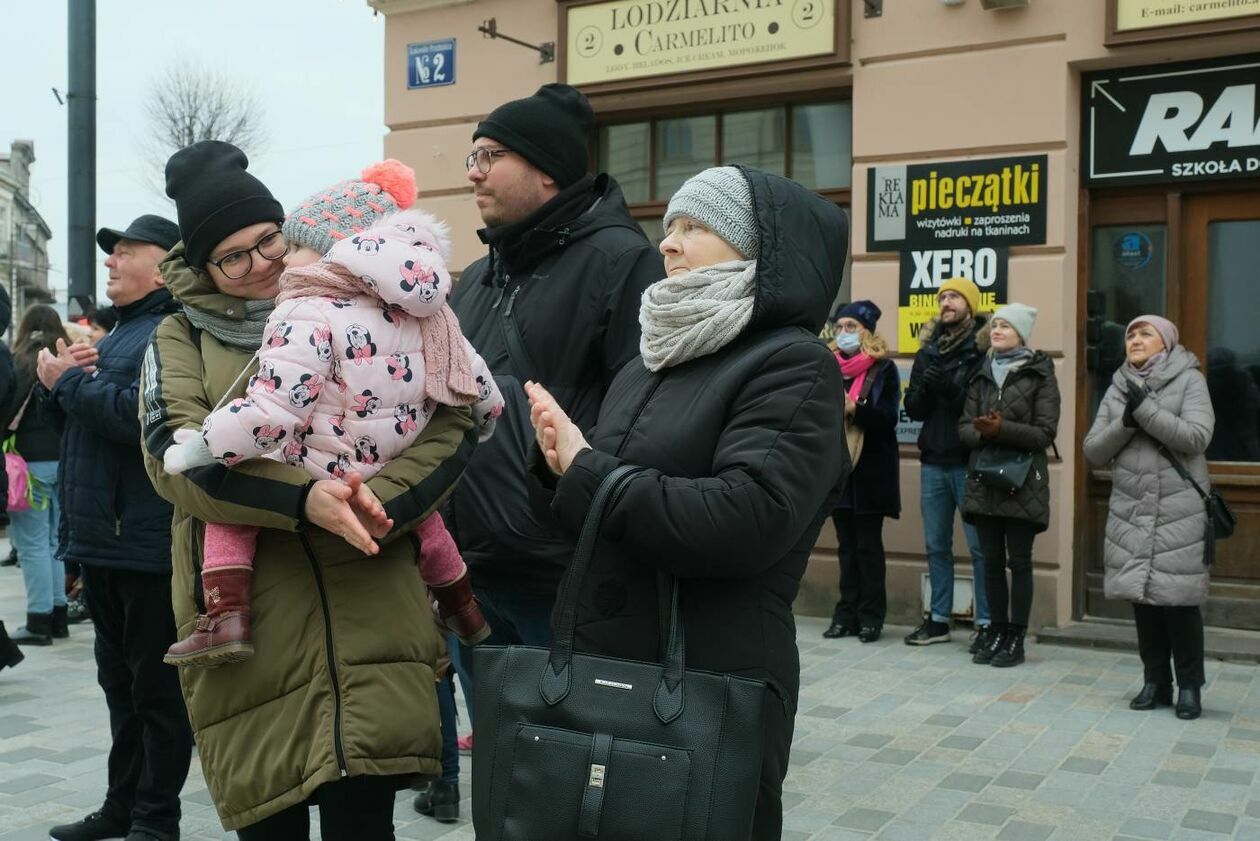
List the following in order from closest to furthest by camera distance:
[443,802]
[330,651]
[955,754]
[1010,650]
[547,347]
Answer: [330,651] → [547,347] → [443,802] → [955,754] → [1010,650]

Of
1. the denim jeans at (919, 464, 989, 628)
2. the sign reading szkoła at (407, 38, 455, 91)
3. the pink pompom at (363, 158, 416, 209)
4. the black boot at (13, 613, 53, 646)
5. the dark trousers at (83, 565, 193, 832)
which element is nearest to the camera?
the pink pompom at (363, 158, 416, 209)

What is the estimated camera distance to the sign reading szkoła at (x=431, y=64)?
1009cm

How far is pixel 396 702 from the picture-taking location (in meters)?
2.70

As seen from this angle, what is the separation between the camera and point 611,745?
7.53ft

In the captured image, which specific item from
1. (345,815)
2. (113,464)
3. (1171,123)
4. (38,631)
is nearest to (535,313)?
(345,815)

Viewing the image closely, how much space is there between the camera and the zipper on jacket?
2611 millimetres

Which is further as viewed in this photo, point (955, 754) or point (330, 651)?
point (955, 754)

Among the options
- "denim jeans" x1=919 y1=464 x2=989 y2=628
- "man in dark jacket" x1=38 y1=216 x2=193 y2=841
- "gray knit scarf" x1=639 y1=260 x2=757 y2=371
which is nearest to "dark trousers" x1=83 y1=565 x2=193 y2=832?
"man in dark jacket" x1=38 y1=216 x2=193 y2=841

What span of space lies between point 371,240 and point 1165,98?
6.46 meters

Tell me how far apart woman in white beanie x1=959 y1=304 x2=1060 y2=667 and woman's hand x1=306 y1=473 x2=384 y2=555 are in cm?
532

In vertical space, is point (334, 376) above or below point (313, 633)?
above

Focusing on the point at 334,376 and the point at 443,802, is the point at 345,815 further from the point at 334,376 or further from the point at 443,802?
the point at 443,802

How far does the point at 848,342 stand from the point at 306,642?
226 inches

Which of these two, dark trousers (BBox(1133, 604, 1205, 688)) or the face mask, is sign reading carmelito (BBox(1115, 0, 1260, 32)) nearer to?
the face mask
